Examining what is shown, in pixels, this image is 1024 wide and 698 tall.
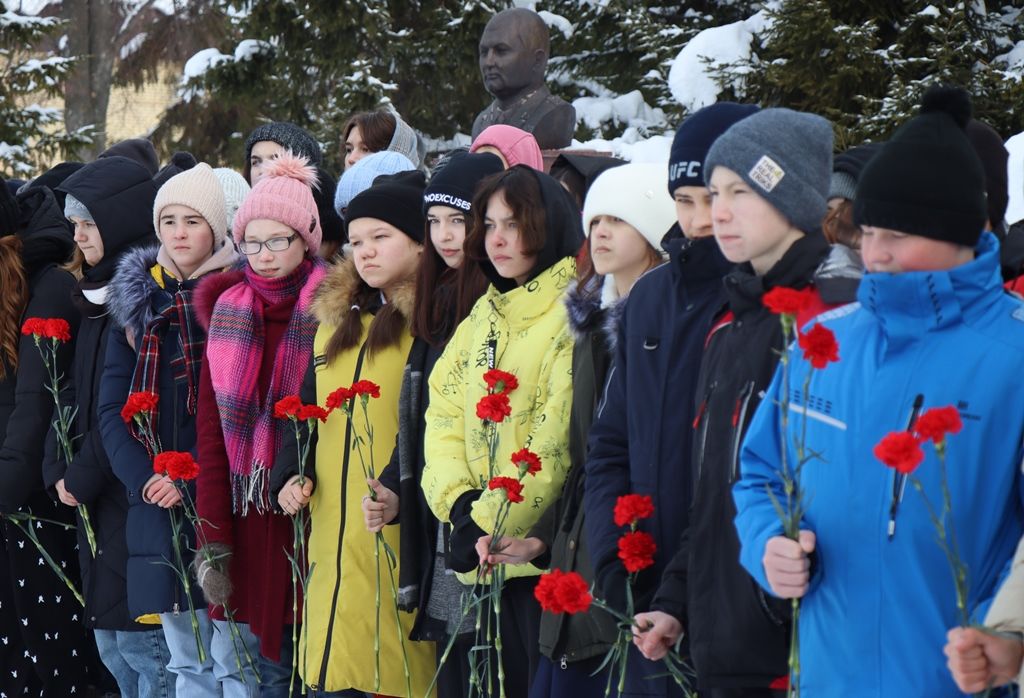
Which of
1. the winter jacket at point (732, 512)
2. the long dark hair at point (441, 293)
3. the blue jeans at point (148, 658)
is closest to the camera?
the winter jacket at point (732, 512)

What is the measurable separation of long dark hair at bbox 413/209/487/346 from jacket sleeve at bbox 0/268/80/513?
1908 millimetres

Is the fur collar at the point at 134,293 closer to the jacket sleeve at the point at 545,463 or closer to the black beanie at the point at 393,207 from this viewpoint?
the black beanie at the point at 393,207

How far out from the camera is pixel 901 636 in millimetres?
2492


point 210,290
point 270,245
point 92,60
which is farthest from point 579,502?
point 92,60

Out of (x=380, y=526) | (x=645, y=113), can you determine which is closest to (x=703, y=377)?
(x=380, y=526)

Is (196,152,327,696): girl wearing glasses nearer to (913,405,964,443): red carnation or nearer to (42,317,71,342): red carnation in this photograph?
(42,317,71,342): red carnation

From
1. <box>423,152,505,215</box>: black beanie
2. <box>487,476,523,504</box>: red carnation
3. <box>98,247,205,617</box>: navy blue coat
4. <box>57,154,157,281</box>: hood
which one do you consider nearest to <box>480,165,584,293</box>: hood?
<box>423,152,505,215</box>: black beanie

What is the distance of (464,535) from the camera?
384 cm

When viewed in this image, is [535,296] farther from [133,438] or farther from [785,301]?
[133,438]

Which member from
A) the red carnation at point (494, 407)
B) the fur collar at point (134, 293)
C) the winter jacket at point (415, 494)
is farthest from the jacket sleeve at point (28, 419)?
the red carnation at point (494, 407)

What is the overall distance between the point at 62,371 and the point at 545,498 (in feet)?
9.07

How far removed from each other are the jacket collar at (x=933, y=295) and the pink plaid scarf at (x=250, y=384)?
8.81ft

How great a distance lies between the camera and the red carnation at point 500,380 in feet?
11.5

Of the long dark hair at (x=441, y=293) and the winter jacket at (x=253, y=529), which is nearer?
the long dark hair at (x=441, y=293)
